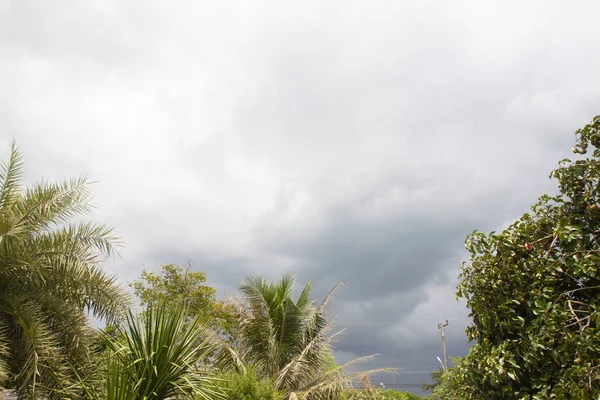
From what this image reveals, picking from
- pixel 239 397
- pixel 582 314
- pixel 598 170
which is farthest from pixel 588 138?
pixel 239 397

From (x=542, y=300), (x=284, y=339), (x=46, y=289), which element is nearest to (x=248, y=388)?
(x=284, y=339)

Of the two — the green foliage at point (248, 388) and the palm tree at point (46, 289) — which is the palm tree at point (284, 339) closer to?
Answer: the green foliage at point (248, 388)

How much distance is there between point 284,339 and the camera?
Result: 1648cm

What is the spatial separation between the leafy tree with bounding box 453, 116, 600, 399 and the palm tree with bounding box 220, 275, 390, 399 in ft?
31.8

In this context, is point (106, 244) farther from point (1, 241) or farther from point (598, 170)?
point (598, 170)

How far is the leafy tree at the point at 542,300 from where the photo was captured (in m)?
5.09

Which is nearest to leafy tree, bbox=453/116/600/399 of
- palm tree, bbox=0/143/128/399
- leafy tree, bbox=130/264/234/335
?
palm tree, bbox=0/143/128/399

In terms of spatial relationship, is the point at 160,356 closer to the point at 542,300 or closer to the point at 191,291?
the point at 542,300

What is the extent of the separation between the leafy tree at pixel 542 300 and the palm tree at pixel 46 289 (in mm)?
7555

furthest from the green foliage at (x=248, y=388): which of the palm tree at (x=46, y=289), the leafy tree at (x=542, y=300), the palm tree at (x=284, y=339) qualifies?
the leafy tree at (x=542, y=300)

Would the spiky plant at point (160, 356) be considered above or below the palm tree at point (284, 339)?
below

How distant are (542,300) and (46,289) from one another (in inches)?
387

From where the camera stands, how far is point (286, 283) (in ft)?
55.9

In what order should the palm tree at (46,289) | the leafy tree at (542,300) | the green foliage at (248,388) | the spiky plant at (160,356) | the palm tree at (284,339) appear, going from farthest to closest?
the palm tree at (284,339)
the green foliage at (248,388)
the palm tree at (46,289)
the spiky plant at (160,356)
the leafy tree at (542,300)
